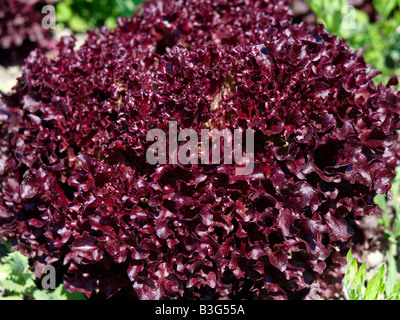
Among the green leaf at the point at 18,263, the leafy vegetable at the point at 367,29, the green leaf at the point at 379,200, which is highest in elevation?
the leafy vegetable at the point at 367,29

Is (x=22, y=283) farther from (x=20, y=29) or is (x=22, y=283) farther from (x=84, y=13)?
(x=84, y=13)

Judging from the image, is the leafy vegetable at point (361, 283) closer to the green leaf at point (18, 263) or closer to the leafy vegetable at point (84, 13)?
the green leaf at point (18, 263)

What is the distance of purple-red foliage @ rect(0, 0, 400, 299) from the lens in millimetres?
2539

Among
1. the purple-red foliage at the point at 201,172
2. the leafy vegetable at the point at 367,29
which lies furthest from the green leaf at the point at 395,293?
the leafy vegetable at the point at 367,29

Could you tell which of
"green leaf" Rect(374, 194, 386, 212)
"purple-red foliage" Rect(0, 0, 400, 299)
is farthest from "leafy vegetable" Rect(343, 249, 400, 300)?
"green leaf" Rect(374, 194, 386, 212)

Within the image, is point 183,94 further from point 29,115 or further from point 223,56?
point 29,115

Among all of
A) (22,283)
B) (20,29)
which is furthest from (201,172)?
(20,29)

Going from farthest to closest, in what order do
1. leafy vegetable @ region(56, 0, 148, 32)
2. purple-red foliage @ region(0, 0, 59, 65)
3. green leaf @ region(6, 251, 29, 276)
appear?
leafy vegetable @ region(56, 0, 148, 32)
purple-red foliage @ region(0, 0, 59, 65)
green leaf @ region(6, 251, 29, 276)

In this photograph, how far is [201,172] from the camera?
8.27 ft

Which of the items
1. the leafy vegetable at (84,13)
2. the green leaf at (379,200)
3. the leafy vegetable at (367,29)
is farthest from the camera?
the leafy vegetable at (84,13)

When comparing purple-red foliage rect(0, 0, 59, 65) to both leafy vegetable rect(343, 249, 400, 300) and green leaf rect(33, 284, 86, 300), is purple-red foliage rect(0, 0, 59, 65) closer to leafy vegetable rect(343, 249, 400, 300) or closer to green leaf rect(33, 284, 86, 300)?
green leaf rect(33, 284, 86, 300)

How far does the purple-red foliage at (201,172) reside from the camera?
8.33ft

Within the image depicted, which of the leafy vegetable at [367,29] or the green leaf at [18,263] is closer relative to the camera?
the green leaf at [18,263]
